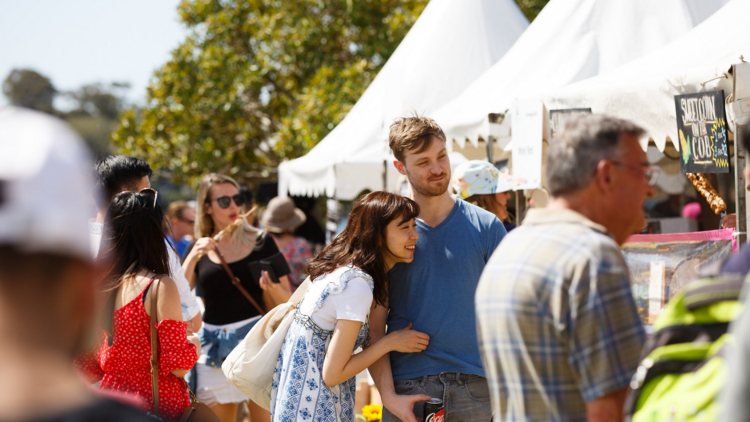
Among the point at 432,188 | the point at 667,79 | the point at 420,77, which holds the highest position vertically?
the point at 420,77

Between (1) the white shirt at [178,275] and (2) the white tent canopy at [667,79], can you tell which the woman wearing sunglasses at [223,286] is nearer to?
(1) the white shirt at [178,275]

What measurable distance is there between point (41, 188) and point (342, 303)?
1723 millimetres

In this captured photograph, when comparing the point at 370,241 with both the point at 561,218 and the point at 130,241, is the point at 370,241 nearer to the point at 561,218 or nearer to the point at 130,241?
the point at 130,241

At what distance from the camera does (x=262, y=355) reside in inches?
104

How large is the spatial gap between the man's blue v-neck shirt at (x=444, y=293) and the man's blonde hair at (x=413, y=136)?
341mm

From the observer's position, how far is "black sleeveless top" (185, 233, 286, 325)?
4238 mm

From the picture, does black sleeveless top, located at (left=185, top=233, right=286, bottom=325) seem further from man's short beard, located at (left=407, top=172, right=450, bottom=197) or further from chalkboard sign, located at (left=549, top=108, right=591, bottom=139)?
chalkboard sign, located at (left=549, top=108, right=591, bottom=139)

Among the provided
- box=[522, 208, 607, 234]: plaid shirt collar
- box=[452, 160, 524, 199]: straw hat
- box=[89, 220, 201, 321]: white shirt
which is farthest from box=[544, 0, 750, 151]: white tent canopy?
box=[89, 220, 201, 321]: white shirt

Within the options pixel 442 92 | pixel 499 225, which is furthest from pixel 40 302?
pixel 442 92

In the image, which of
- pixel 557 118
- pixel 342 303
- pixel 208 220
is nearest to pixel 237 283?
pixel 208 220

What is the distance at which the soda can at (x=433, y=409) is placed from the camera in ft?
7.78

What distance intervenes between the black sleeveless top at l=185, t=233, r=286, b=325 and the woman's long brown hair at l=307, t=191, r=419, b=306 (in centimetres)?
174

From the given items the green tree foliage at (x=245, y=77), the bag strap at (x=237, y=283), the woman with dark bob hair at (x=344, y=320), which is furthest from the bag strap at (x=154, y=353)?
the green tree foliage at (x=245, y=77)

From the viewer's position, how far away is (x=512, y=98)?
15.1 ft
